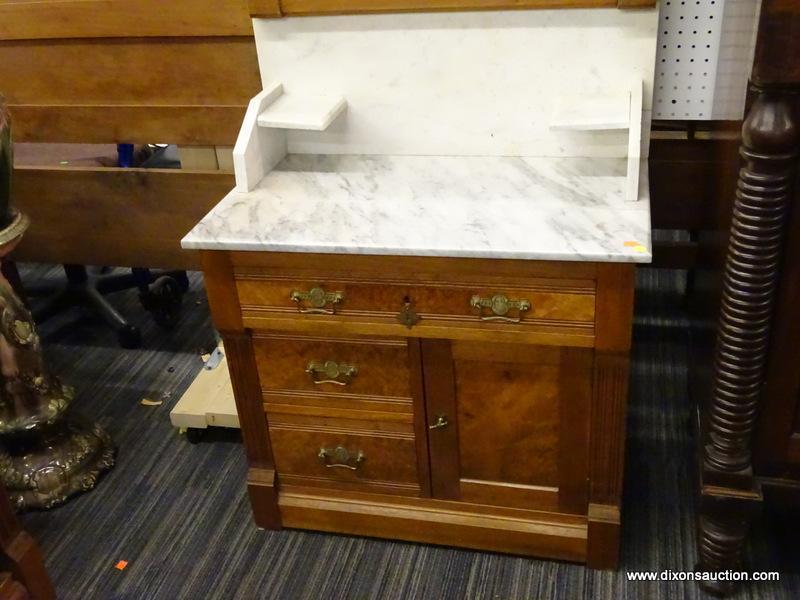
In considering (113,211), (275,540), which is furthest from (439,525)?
(113,211)

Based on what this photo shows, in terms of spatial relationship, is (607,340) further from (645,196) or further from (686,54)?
(686,54)

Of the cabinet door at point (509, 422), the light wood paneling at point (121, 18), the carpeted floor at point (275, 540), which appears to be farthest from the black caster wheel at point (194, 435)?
the light wood paneling at point (121, 18)

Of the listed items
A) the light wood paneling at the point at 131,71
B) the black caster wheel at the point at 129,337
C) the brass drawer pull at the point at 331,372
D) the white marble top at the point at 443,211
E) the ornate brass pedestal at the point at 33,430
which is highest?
the light wood paneling at the point at 131,71

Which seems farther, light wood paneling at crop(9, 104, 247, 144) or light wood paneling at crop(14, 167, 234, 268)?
light wood paneling at crop(14, 167, 234, 268)

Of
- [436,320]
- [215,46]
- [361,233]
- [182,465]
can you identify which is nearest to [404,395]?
[436,320]

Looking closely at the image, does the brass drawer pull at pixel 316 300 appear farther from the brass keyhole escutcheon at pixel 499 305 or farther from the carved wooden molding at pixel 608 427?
the carved wooden molding at pixel 608 427

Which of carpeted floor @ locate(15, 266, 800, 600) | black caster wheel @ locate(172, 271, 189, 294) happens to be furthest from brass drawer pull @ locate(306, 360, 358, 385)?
black caster wheel @ locate(172, 271, 189, 294)

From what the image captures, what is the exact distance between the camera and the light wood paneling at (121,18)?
1.78 metres

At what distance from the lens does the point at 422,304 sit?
1.45 metres

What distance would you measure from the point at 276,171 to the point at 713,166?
0.93m

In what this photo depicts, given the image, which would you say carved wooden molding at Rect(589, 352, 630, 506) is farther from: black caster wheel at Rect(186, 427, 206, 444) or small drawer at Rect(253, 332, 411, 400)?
black caster wheel at Rect(186, 427, 206, 444)

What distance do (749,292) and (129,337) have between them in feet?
6.07

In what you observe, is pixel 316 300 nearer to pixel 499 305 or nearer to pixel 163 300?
pixel 499 305

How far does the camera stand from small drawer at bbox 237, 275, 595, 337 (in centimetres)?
139
